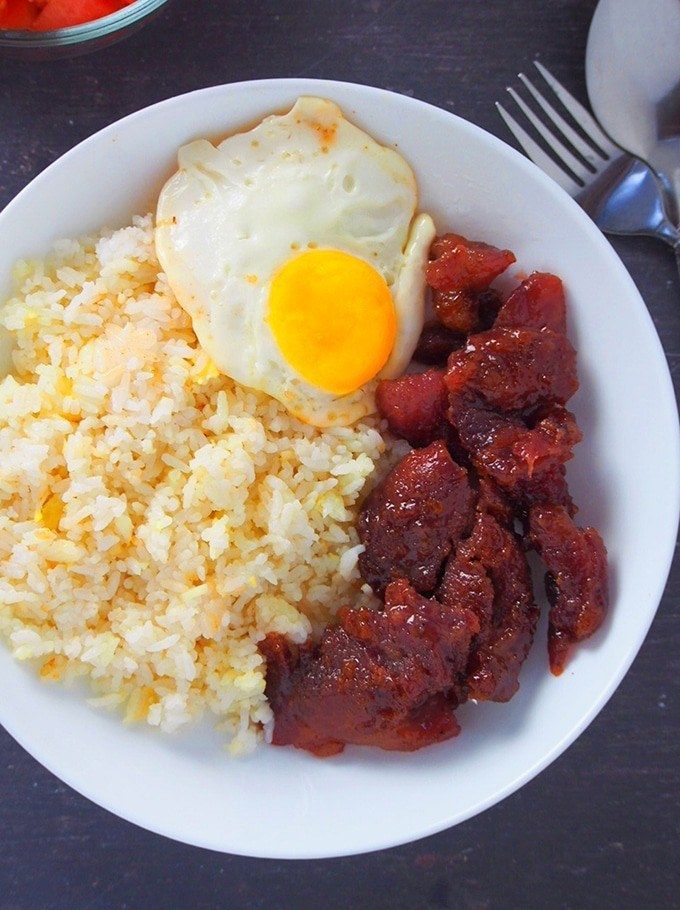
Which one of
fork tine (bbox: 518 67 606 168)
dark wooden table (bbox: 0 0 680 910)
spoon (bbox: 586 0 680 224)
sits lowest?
dark wooden table (bbox: 0 0 680 910)

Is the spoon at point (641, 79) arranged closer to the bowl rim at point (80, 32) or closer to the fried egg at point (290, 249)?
the fried egg at point (290, 249)

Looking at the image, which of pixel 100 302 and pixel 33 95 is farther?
pixel 33 95

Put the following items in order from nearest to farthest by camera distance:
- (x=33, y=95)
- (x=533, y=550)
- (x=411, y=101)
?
1. (x=411, y=101)
2. (x=533, y=550)
3. (x=33, y=95)

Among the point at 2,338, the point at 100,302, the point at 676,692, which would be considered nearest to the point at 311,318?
the point at 100,302

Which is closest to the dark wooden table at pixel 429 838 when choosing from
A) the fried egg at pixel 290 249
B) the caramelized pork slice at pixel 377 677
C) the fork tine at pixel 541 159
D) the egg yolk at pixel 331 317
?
the fork tine at pixel 541 159

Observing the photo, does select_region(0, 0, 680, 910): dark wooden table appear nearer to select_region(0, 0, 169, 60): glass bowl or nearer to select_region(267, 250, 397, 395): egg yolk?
select_region(0, 0, 169, 60): glass bowl

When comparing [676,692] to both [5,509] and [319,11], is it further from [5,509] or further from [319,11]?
[319,11]

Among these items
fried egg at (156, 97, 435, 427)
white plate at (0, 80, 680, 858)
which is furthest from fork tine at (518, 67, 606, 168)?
fried egg at (156, 97, 435, 427)
